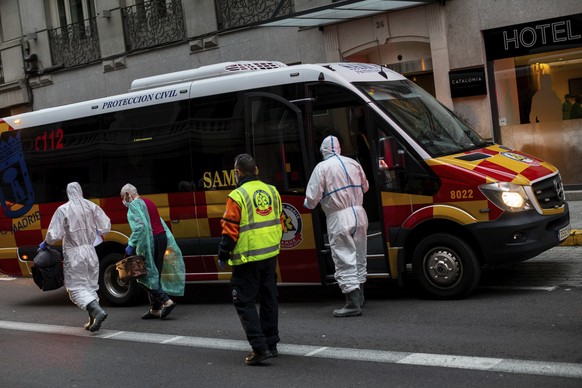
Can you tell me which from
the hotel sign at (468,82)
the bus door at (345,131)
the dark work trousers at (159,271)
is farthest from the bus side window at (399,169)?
the hotel sign at (468,82)

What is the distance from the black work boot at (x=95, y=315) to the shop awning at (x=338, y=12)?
751 cm

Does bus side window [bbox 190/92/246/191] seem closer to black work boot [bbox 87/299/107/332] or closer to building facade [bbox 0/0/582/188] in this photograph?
black work boot [bbox 87/299/107/332]

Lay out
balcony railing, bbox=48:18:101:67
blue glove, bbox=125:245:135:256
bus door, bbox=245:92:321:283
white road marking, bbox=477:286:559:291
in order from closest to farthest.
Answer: white road marking, bbox=477:286:559:291, bus door, bbox=245:92:321:283, blue glove, bbox=125:245:135:256, balcony railing, bbox=48:18:101:67

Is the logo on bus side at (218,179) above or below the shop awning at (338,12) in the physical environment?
below

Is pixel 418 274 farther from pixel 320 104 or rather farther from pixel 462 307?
pixel 320 104

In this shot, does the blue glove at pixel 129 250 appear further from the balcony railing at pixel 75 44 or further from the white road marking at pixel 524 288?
the balcony railing at pixel 75 44

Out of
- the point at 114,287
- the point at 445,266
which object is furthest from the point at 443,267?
the point at 114,287

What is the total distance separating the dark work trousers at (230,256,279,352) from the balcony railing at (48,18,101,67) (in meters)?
17.6

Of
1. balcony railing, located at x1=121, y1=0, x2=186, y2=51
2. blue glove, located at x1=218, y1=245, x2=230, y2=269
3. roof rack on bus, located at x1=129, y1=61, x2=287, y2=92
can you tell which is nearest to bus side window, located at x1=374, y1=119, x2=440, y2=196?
roof rack on bus, located at x1=129, y1=61, x2=287, y2=92

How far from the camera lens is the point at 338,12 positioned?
54.9 feet

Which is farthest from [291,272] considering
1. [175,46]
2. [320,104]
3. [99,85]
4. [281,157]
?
[99,85]

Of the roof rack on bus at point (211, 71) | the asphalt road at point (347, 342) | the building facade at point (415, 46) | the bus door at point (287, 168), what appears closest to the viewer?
the asphalt road at point (347, 342)

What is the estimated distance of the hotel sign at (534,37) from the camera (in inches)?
608

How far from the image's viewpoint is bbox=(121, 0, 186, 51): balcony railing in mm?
21844
